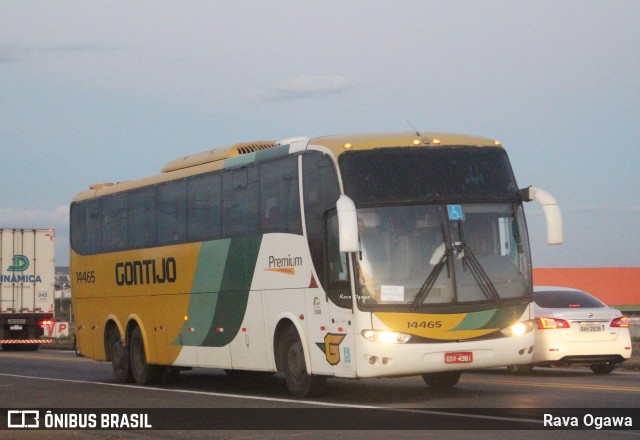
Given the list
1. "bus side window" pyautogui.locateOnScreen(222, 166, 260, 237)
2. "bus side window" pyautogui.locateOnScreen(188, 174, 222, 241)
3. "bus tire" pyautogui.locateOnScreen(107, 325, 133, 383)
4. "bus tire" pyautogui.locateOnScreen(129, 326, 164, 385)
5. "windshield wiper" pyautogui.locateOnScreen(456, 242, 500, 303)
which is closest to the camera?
"windshield wiper" pyautogui.locateOnScreen(456, 242, 500, 303)

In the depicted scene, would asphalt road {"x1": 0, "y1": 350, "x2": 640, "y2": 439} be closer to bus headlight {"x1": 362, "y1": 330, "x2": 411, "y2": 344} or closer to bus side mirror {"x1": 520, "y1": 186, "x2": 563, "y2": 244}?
bus headlight {"x1": 362, "y1": 330, "x2": 411, "y2": 344}

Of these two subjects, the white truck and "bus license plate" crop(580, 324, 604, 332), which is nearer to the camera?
"bus license plate" crop(580, 324, 604, 332)

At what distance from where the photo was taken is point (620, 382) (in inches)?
Result: 750

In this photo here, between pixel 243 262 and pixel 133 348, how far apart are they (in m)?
5.26

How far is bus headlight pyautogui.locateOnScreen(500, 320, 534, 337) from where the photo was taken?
1658 centimetres

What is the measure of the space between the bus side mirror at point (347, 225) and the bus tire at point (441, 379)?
12.3ft

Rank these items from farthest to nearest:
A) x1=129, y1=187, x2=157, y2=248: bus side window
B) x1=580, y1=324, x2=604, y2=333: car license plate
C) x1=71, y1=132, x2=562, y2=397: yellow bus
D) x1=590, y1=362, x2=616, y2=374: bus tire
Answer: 1. x1=129, y1=187, x2=157, y2=248: bus side window
2. x1=590, y1=362, x2=616, y2=374: bus tire
3. x1=580, y1=324, x2=604, y2=333: car license plate
4. x1=71, y1=132, x2=562, y2=397: yellow bus

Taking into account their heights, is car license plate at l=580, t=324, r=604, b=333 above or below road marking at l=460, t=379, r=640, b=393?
above

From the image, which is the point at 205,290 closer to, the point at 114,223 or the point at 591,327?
the point at 114,223

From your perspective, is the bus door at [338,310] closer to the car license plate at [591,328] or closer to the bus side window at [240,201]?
the bus side window at [240,201]

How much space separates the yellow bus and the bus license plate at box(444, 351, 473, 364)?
1cm

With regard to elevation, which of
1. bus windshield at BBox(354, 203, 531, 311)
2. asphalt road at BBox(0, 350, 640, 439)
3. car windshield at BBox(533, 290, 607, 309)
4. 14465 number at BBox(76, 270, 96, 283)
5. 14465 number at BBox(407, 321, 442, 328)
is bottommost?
asphalt road at BBox(0, 350, 640, 439)

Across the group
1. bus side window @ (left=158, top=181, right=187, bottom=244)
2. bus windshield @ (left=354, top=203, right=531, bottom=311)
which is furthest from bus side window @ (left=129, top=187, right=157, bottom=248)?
bus windshield @ (left=354, top=203, right=531, bottom=311)

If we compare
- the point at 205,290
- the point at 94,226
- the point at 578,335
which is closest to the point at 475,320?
the point at 578,335
